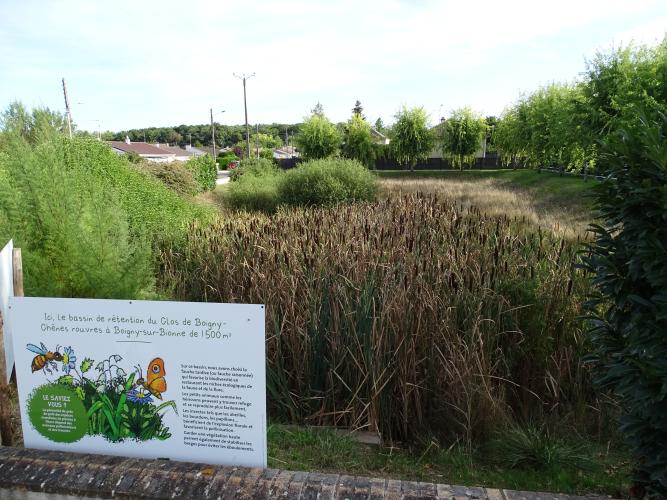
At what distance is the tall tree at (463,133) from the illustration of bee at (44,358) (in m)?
43.4

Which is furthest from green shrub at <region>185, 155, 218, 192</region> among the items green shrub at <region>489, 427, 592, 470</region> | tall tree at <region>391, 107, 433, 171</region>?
tall tree at <region>391, 107, 433, 171</region>

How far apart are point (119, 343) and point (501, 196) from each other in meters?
13.7

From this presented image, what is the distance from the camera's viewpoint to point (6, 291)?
111 inches

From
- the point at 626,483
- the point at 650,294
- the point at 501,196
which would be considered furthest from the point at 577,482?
the point at 501,196

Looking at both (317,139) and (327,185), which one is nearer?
(327,185)

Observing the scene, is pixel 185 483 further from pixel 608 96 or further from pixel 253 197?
pixel 608 96

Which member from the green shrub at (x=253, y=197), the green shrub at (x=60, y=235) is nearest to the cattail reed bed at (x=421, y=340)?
the green shrub at (x=60, y=235)

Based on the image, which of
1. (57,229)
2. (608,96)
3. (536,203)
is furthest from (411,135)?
(57,229)

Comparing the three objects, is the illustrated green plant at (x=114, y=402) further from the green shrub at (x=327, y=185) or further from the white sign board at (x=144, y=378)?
the green shrub at (x=327, y=185)

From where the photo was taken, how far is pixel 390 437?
331 centimetres

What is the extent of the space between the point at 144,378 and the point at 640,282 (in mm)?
2101

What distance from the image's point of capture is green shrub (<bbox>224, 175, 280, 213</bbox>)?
45.6ft

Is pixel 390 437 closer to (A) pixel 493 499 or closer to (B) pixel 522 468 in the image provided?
(B) pixel 522 468

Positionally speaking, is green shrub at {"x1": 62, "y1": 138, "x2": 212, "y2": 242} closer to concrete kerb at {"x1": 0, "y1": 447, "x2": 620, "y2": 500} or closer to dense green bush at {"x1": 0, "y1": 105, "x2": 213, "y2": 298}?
dense green bush at {"x1": 0, "y1": 105, "x2": 213, "y2": 298}
